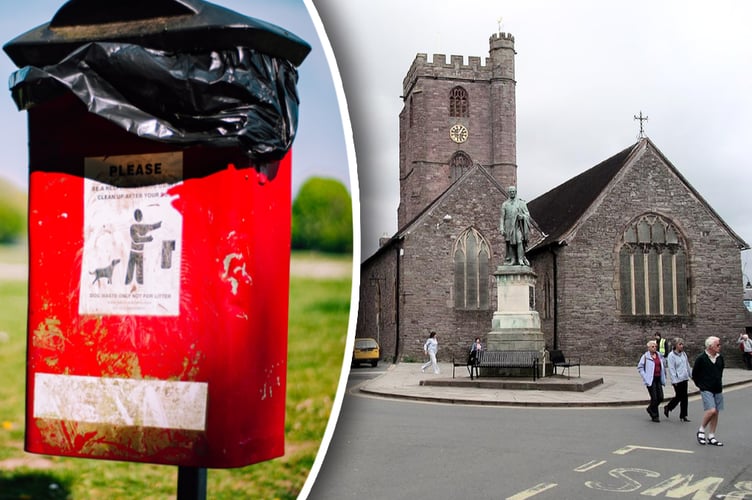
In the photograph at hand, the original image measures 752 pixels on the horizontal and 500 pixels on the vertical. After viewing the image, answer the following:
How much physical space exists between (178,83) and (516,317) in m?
19.1

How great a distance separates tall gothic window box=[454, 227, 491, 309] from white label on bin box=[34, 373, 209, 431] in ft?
110

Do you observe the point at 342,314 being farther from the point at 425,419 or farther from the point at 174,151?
the point at 425,419

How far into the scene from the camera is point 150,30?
145 cm

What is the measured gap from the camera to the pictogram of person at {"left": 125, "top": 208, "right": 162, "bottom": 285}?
1.51m

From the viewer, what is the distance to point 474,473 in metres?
7.81

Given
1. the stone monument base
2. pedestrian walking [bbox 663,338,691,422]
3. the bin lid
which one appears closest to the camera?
the bin lid

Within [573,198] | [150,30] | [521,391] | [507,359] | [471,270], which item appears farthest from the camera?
[573,198]

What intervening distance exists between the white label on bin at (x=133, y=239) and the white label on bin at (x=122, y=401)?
0.48 feet

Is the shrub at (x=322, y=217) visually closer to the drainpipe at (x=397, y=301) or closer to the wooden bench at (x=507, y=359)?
the wooden bench at (x=507, y=359)

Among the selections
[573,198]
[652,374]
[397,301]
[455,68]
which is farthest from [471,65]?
[652,374]

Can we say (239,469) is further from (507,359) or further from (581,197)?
(581,197)

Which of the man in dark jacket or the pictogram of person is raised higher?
the pictogram of person

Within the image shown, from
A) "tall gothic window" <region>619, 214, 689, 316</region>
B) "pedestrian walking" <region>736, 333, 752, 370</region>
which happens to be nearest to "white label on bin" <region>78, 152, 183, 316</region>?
"pedestrian walking" <region>736, 333, 752, 370</region>

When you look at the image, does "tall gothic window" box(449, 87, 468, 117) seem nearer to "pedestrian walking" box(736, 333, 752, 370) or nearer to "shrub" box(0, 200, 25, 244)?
"pedestrian walking" box(736, 333, 752, 370)
